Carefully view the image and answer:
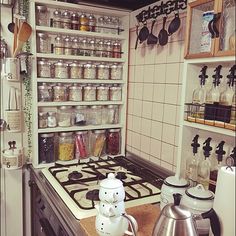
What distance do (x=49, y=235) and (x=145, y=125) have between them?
845mm

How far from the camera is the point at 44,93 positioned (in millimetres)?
1632

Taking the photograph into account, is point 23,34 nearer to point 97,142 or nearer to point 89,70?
point 89,70

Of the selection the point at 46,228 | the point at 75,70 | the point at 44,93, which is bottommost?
the point at 46,228

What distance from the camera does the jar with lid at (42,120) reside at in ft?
5.41

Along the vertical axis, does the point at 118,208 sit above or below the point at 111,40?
below

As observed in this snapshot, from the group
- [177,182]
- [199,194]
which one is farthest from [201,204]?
[177,182]

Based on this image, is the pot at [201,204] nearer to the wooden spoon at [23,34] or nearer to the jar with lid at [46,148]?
the jar with lid at [46,148]

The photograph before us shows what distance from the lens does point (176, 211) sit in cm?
82

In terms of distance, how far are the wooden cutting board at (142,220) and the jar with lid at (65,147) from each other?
696 millimetres

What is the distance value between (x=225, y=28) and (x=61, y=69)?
1.00 metres

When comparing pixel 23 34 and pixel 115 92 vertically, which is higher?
pixel 23 34

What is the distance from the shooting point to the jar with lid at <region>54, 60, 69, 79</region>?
1.64 m

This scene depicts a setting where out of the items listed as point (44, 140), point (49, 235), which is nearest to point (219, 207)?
point (49, 235)

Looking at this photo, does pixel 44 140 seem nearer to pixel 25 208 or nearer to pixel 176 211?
pixel 25 208
